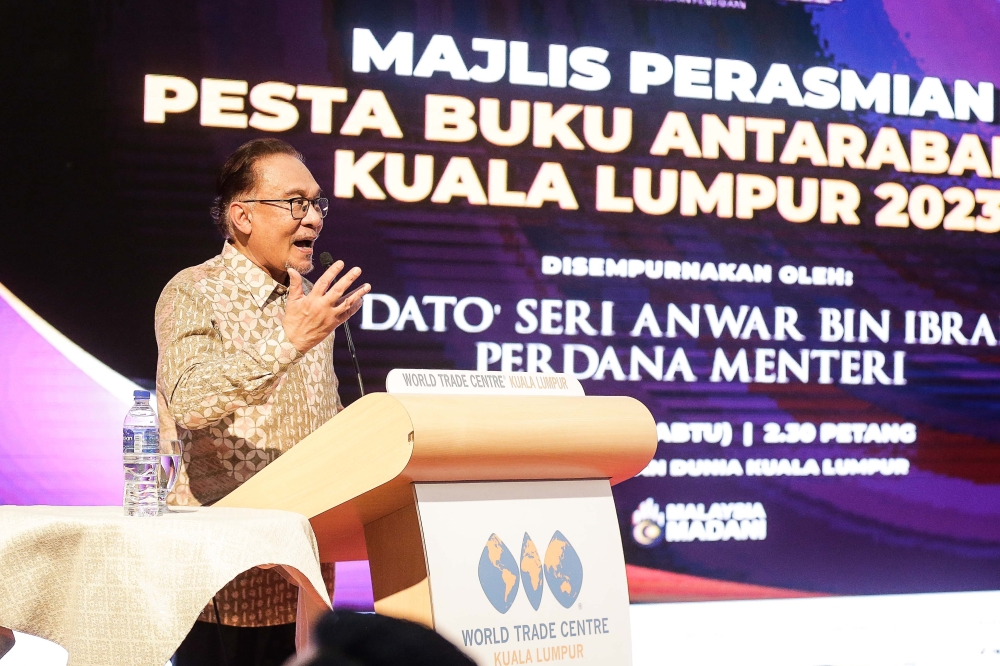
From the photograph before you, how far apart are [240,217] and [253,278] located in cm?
14

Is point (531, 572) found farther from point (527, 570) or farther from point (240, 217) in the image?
point (240, 217)

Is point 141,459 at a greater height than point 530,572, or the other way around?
point 141,459

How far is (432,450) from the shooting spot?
4.98 ft

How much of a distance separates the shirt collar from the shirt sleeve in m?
0.20

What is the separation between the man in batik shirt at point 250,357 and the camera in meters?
1.85

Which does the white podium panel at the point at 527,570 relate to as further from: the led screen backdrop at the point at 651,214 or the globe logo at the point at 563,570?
the led screen backdrop at the point at 651,214

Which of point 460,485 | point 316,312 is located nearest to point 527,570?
point 460,485

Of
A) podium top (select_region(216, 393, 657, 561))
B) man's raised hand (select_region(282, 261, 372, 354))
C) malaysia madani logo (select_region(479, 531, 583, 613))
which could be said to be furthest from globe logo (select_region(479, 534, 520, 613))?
man's raised hand (select_region(282, 261, 372, 354))

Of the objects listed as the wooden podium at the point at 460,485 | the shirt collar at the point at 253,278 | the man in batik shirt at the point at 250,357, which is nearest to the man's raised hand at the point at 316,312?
the man in batik shirt at the point at 250,357

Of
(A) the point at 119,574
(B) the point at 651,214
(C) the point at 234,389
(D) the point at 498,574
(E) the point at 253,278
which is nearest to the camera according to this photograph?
(A) the point at 119,574

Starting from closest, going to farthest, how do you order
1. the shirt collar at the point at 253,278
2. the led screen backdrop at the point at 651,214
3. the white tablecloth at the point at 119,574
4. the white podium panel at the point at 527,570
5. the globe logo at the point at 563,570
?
1. the white tablecloth at the point at 119,574
2. the white podium panel at the point at 527,570
3. the globe logo at the point at 563,570
4. the shirt collar at the point at 253,278
5. the led screen backdrop at the point at 651,214

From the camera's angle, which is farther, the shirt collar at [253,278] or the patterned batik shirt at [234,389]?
the shirt collar at [253,278]

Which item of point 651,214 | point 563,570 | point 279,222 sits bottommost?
point 563,570

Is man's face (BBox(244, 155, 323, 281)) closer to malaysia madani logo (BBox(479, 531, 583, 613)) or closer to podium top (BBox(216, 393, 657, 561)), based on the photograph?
podium top (BBox(216, 393, 657, 561))
